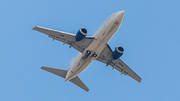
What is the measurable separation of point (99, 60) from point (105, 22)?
333 inches

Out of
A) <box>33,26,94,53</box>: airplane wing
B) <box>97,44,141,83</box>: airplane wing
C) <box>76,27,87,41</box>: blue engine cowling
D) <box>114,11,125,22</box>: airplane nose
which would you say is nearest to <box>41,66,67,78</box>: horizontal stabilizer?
<box>33,26,94,53</box>: airplane wing

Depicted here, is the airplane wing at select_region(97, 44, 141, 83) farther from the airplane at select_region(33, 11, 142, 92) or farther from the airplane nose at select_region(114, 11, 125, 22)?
the airplane nose at select_region(114, 11, 125, 22)

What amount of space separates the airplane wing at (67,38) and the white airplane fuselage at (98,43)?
37.2 inches

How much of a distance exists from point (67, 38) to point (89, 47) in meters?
4.17

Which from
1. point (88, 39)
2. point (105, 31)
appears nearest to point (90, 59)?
point (88, 39)

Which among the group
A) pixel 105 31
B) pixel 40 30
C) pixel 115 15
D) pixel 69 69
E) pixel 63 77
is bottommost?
pixel 63 77

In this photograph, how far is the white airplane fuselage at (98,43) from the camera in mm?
32906

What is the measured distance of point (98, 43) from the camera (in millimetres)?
34062

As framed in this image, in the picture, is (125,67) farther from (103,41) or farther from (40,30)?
(40,30)

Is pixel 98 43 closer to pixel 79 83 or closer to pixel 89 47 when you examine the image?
pixel 89 47

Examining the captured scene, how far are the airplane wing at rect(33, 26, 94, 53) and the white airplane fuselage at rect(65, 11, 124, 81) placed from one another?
37.2 inches

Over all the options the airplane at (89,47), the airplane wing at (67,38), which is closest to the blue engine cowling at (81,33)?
the airplane at (89,47)

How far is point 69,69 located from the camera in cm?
3747

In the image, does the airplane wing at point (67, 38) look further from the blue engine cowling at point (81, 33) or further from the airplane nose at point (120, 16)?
the airplane nose at point (120, 16)
